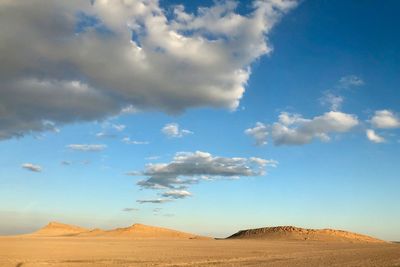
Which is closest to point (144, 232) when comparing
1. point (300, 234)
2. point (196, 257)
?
point (300, 234)

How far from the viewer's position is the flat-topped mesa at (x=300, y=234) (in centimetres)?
8369

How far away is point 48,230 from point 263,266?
419 ft

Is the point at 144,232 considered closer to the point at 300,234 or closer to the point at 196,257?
the point at 300,234

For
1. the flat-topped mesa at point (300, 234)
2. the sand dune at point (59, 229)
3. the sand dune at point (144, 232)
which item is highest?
the sand dune at point (59, 229)

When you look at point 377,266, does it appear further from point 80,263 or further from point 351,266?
point 80,263

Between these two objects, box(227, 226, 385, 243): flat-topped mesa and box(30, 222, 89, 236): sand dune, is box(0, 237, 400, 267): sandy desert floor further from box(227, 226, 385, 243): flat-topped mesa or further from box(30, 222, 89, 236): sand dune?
box(30, 222, 89, 236): sand dune

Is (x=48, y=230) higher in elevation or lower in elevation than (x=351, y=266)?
higher

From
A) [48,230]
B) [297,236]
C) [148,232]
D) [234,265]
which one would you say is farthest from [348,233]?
[48,230]

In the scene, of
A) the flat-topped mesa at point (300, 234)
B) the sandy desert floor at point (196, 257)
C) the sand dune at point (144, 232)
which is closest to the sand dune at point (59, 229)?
the sand dune at point (144, 232)

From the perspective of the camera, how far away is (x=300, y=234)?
85375 millimetres

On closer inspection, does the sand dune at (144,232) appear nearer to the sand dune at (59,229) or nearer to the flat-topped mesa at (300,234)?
the flat-topped mesa at (300,234)

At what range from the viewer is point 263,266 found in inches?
987

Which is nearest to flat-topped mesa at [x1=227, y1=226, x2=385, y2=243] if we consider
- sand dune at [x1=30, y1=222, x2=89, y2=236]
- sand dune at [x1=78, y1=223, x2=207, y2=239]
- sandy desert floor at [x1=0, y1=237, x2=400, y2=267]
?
sand dune at [x1=78, y1=223, x2=207, y2=239]

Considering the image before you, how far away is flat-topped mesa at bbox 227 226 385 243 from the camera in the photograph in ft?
275
